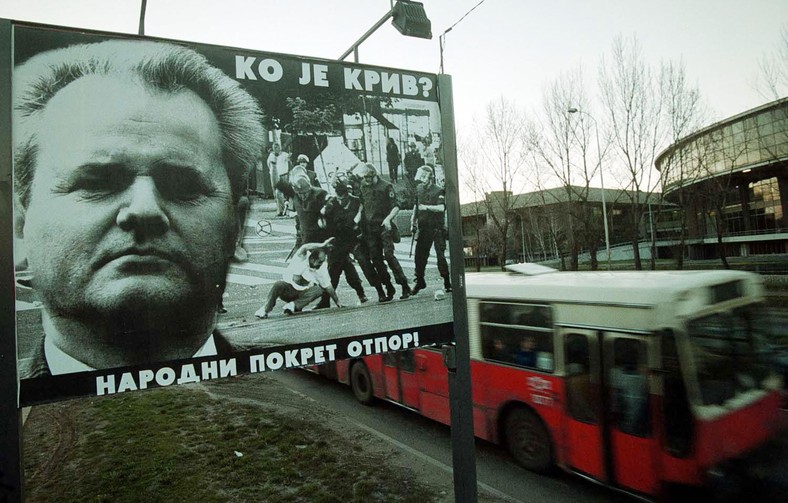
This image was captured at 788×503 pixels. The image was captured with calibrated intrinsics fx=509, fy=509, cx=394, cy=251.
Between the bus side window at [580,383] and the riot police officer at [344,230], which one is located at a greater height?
the riot police officer at [344,230]

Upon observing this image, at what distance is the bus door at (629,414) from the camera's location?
5668 millimetres

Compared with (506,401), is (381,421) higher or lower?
lower

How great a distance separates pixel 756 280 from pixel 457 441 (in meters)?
4.76

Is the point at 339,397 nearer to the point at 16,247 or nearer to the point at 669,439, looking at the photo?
the point at 669,439

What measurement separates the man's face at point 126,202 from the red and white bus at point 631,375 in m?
4.78

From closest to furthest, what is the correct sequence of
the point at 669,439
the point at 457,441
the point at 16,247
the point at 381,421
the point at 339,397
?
1. the point at 16,247
2. the point at 457,441
3. the point at 669,439
4. the point at 381,421
5. the point at 339,397

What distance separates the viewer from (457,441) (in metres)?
3.88

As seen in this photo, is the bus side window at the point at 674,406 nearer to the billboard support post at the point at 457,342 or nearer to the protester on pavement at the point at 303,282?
the billboard support post at the point at 457,342

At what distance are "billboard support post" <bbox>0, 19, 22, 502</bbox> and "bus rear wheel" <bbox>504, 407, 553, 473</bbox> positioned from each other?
6.01m

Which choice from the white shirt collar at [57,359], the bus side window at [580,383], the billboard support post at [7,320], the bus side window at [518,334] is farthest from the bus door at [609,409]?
the billboard support post at [7,320]

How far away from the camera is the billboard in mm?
2705

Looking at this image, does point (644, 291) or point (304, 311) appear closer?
point (304, 311)

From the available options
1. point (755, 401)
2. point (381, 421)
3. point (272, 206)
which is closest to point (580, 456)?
point (755, 401)

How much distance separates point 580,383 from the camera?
6.41m
